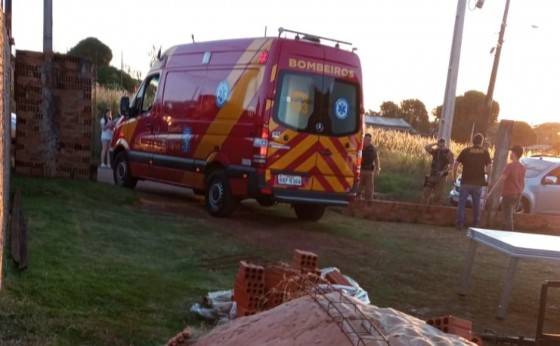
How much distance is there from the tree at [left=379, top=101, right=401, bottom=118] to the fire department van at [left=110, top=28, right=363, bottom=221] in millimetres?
51273

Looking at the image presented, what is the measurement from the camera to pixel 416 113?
2441 inches

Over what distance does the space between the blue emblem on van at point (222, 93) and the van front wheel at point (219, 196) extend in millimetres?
1142

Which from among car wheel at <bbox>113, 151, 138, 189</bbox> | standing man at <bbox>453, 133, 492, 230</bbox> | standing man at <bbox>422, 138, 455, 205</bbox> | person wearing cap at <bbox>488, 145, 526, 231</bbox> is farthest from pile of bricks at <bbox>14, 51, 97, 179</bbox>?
person wearing cap at <bbox>488, 145, 526, 231</bbox>

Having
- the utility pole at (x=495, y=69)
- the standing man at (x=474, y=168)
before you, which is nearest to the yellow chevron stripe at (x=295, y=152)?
the standing man at (x=474, y=168)

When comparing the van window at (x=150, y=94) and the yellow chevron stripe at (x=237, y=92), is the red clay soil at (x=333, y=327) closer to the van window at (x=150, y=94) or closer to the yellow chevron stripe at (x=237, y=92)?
the yellow chevron stripe at (x=237, y=92)

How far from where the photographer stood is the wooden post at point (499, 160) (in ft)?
53.5

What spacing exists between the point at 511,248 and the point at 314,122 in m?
5.14

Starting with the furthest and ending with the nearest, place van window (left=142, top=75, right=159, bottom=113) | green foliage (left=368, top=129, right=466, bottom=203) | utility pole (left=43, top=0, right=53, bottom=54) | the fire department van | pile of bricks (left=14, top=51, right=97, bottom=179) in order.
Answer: green foliage (left=368, top=129, right=466, bottom=203), utility pole (left=43, top=0, right=53, bottom=54), van window (left=142, top=75, right=159, bottom=113), pile of bricks (left=14, top=51, right=97, bottom=179), the fire department van

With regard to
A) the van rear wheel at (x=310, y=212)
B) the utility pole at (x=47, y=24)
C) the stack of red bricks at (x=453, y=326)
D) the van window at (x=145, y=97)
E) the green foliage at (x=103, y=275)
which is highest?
the utility pole at (x=47, y=24)

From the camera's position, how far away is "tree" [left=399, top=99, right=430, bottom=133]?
6034cm

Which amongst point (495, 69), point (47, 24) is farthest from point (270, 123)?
point (495, 69)

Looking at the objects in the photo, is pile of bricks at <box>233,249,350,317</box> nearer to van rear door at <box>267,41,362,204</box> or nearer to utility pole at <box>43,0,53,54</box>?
van rear door at <box>267,41,362,204</box>

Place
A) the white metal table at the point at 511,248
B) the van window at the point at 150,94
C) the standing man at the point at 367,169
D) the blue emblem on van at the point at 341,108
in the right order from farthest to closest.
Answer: the standing man at the point at 367,169 → the van window at the point at 150,94 → the blue emblem on van at the point at 341,108 → the white metal table at the point at 511,248

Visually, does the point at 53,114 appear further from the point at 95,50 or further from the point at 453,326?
the point at 95,50
